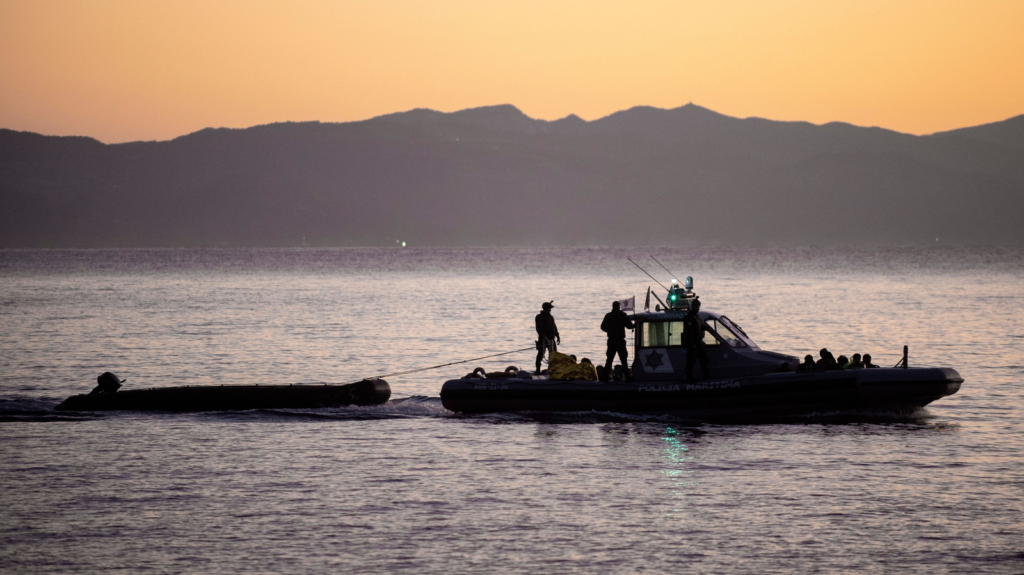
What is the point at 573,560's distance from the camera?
494 inches

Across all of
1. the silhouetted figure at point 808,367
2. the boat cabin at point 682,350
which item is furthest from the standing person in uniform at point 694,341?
→ the silhouetted figure at point 808,367

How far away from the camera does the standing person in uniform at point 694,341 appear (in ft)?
69.8

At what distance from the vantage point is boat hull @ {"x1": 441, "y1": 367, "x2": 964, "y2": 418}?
21.0 metres

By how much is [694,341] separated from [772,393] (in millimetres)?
1724

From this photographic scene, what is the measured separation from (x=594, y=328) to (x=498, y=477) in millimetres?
33006

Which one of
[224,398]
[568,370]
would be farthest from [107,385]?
Result: [568,370]

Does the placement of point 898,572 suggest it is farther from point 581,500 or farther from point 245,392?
point 245,392

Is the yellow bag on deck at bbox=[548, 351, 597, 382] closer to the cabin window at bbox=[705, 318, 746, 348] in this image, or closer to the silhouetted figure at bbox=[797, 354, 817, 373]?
the cabin window at bbox=[705, 318, 746, 348]

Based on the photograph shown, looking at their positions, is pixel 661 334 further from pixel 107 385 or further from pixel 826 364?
pixel 107 385

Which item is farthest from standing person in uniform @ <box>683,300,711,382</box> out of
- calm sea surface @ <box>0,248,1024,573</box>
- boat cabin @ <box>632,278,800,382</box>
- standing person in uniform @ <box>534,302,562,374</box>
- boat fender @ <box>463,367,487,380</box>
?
boat fender @ <box>463,367,487,380</box>

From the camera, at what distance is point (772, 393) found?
20969 millimetres

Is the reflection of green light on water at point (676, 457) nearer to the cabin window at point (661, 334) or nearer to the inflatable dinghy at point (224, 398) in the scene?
the cabin window at point (661, 334)

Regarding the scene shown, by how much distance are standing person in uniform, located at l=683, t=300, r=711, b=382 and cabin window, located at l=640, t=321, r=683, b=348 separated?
1.62ft

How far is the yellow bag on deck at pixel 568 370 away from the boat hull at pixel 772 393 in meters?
0.23
